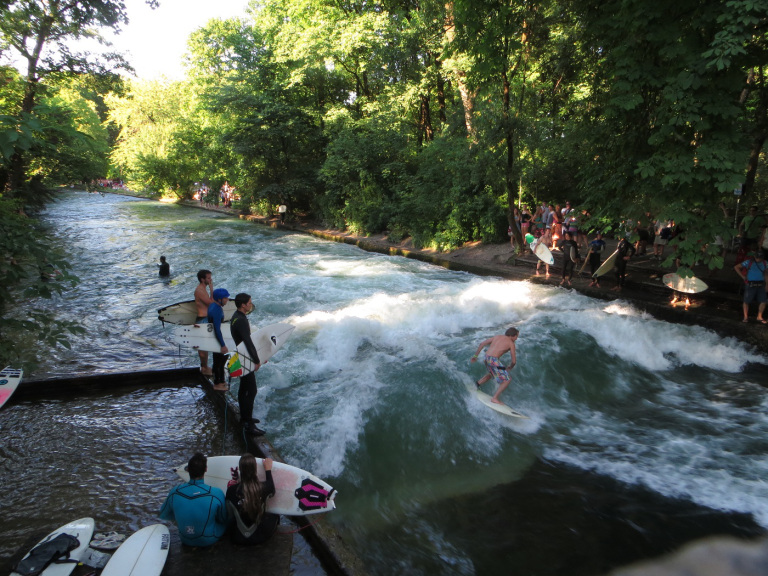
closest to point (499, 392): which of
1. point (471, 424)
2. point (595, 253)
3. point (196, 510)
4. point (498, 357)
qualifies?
point (498, 357)

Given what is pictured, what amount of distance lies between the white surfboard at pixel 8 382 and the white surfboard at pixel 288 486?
3.37 m

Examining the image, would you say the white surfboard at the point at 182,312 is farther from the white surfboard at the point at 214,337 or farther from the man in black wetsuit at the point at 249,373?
the man in black wetsuit at the point at 249,373

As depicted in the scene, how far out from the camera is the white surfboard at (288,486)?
4.52 m

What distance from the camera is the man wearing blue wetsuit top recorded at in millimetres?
4090

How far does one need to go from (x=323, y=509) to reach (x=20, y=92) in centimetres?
1803

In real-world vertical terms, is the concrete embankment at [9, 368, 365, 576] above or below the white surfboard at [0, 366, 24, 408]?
below

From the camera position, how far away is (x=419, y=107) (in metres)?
27.4

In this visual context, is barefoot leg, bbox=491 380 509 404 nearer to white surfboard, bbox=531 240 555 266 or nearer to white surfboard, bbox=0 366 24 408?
white surfboard, bbox=0 366 24 408

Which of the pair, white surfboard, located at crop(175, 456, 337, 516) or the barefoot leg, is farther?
the barefoot leg

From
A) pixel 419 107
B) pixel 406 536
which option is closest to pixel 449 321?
pixel 406 536

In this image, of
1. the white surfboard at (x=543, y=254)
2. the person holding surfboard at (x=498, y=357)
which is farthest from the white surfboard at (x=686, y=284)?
the person holding surfboard at (x=498, y=357)

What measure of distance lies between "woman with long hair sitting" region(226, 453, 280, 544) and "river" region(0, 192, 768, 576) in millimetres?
1012

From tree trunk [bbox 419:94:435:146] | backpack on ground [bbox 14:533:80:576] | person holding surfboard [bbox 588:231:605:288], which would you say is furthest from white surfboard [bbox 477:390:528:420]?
tree trunk [bbox 419:94:435:146]

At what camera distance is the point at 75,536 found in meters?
4.00
